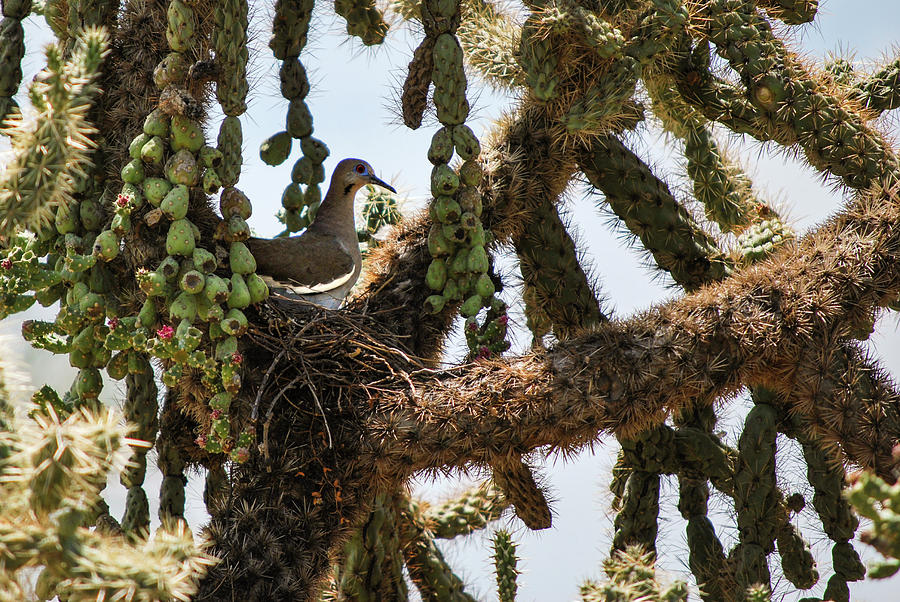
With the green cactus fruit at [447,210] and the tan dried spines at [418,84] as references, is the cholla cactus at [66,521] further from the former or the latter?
the tan dried spines at [418,84]

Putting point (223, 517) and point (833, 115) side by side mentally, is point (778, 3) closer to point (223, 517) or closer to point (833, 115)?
point (833, 115)

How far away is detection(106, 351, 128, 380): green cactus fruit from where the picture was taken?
13.8 ft

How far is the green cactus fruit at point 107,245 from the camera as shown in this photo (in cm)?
394

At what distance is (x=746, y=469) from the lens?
491 centimetres

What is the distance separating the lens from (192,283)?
387 centimetres

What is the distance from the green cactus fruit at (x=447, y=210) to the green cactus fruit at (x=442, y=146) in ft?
0.57

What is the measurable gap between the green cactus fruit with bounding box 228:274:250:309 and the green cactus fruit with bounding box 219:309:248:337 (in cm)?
4

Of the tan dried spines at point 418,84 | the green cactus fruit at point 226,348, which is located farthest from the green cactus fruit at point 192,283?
the tan dried spines at point 418,84

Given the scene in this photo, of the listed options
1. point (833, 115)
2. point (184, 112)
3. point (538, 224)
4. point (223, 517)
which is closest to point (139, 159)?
point (184, 112)

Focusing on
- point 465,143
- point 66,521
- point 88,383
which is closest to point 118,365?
point 88,383

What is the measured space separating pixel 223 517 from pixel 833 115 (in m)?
3.22

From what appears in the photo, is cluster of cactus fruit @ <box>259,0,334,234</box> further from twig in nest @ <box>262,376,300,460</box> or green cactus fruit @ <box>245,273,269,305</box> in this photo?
twig in nest @ <box>262,376,300,460</box>

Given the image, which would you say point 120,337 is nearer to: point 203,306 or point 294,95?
point 203,306

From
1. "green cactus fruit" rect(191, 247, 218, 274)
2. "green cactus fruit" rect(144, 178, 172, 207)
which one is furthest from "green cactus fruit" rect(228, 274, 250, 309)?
"green cactus fruit" rect(144, 178, 172, 207)
